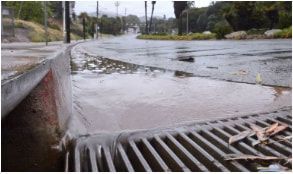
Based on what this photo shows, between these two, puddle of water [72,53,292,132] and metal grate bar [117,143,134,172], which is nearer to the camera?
metal grate bar [117,143,134,172]

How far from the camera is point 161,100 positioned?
448cm

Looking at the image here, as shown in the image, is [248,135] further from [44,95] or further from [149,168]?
[44,95]

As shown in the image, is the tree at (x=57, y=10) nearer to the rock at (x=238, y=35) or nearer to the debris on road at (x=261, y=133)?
the rock at (x=238, y=35)

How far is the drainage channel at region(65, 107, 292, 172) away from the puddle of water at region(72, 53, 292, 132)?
0.39 m

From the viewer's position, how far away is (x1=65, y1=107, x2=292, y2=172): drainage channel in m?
2.31

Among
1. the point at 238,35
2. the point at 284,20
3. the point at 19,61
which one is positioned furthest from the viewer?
the point at 284,20

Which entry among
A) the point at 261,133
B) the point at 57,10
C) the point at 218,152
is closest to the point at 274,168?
the point at 218,152

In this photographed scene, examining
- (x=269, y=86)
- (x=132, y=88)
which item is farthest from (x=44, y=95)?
(x=269, y=86)

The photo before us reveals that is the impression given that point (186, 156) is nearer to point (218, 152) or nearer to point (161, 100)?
point (218, 152)

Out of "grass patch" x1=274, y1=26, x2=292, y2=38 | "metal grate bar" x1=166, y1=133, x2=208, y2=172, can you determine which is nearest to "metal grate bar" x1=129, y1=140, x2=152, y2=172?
"metal grate bar" x1=166, y1=133, x2=208, y2=172

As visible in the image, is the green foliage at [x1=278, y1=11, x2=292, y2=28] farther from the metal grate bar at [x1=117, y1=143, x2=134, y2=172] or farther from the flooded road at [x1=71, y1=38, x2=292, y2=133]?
the metal grate bar at [x1=117, y1=143, x2=134, y2=172]

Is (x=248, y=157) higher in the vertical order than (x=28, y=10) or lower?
lower

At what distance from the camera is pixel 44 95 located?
115 inches

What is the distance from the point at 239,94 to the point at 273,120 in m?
1.53
